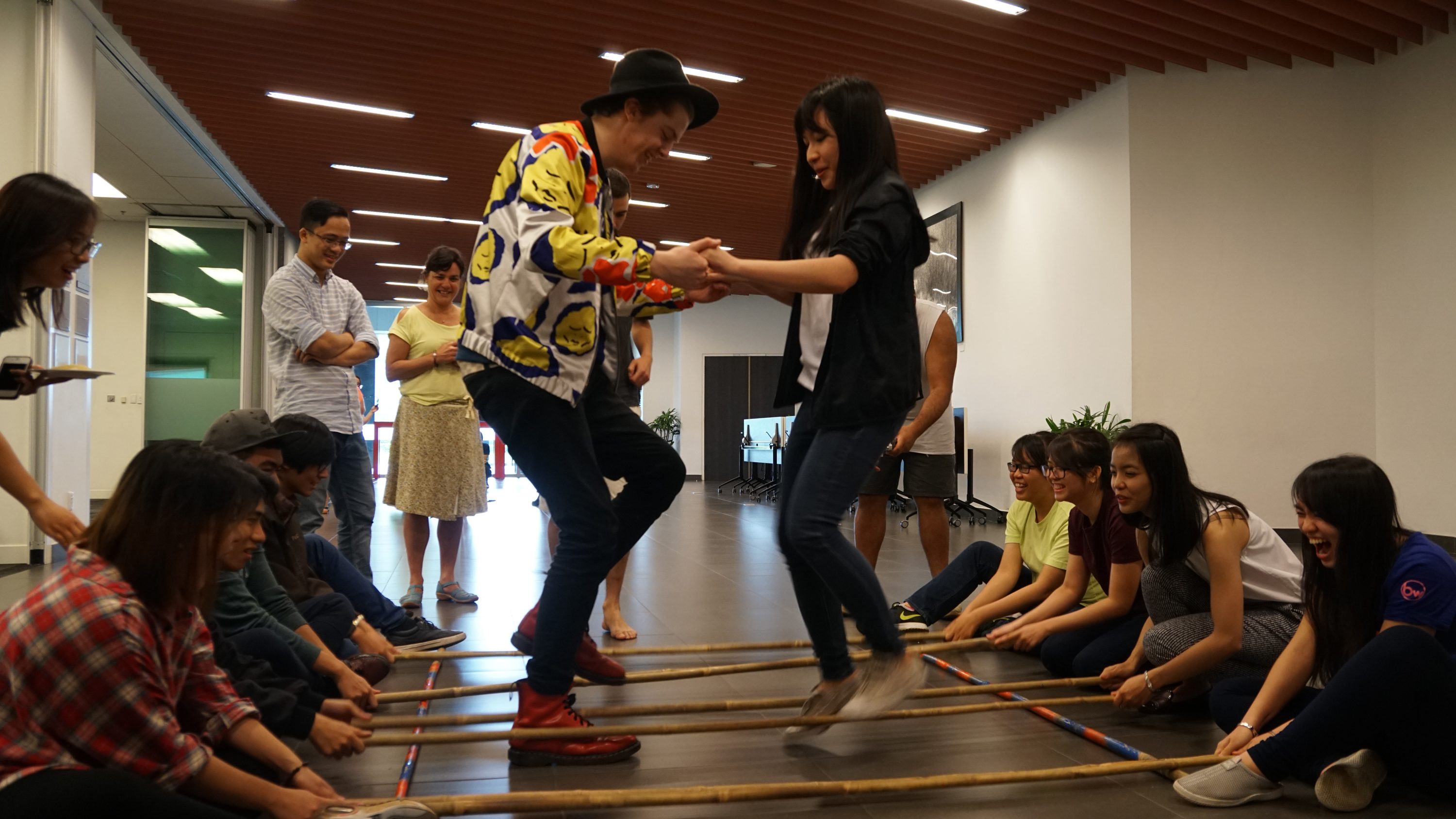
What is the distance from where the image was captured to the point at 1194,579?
2.49m

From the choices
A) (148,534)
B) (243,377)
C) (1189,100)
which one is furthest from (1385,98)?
(243,377)

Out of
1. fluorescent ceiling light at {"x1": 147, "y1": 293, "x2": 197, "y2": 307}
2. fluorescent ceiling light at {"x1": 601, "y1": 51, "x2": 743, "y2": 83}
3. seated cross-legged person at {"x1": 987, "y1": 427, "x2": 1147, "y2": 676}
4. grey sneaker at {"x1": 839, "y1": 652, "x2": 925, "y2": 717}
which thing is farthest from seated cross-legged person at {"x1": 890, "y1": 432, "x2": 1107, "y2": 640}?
fluorescent ceiling light at {"x1": 147, "y1": 293, "x2": 197, "y2": 307}

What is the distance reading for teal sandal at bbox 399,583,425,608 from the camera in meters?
4.00

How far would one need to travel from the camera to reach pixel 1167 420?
7586mm

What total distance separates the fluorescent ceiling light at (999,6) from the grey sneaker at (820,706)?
16.9 feet

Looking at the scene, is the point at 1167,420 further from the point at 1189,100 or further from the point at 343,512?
the point at 343,512

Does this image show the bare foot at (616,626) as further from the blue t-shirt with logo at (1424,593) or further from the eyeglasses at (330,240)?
the blue t-shirt with logo at (1424,593)

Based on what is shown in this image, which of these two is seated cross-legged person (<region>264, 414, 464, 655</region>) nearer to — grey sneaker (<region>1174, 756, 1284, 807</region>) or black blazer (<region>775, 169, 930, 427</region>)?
black blazer (<region>775, 169, 930, 427</region>)

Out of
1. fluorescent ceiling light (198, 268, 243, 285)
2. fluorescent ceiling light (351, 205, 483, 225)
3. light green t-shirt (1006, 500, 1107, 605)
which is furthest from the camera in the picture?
fluorescent ceiling light (351, 205, 483, 225)

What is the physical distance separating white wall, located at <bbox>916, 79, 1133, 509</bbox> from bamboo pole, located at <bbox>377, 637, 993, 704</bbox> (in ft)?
17.1

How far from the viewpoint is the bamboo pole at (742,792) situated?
166 cm

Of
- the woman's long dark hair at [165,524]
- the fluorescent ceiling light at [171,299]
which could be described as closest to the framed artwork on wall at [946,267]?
the fluorescent ceiling light at [171,299]

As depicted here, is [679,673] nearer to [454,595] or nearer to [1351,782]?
[1351,782]

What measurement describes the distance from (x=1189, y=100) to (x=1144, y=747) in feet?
22.1
